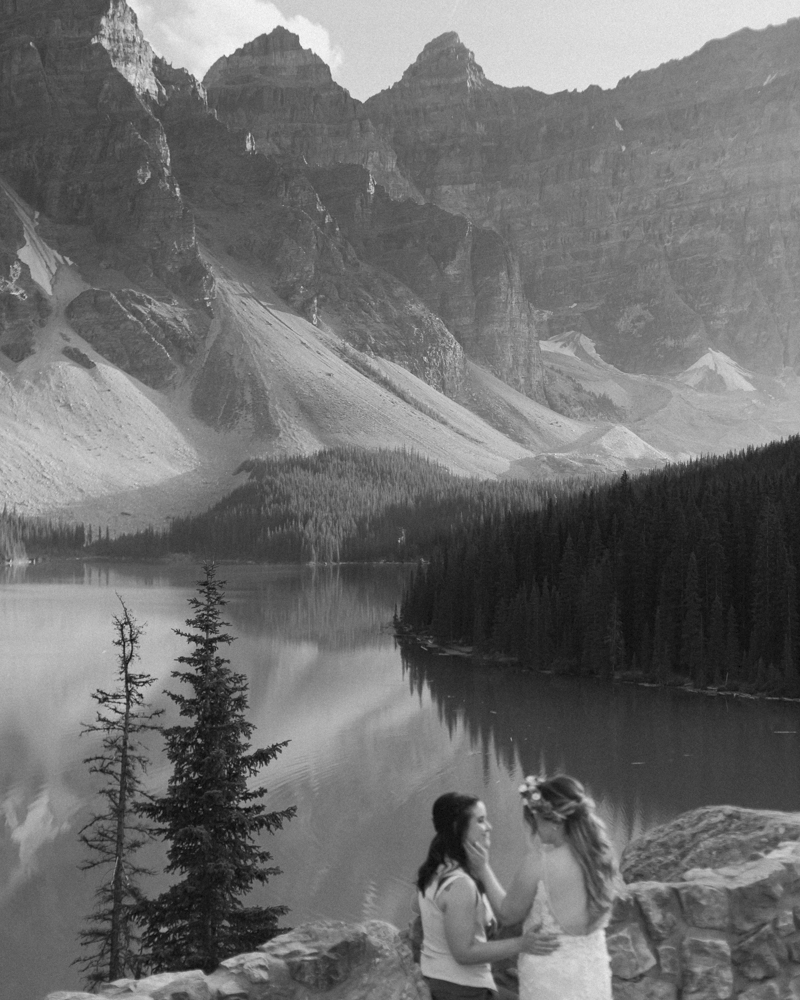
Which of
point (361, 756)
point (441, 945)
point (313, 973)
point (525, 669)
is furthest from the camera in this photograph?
point (525, 669)

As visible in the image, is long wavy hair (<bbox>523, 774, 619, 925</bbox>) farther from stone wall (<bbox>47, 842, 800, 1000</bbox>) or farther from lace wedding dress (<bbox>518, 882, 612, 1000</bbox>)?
stone wall (<bbox>47, 842, 800, 1000</bbox>)

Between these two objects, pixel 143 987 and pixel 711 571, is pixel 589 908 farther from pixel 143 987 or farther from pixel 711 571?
pixel 711 571

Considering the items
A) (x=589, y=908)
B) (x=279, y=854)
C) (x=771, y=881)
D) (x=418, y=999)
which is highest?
(x=589, y=908)

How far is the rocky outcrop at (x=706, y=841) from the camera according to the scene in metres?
13.0

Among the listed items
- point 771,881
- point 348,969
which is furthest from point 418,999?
point 771,881

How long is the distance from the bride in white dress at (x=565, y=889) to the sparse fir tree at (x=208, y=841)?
1451 centimetres

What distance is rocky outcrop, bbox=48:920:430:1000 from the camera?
9.96 m

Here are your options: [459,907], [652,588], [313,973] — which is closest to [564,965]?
[459,907]

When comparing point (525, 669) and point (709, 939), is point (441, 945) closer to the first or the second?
point (709, 939)

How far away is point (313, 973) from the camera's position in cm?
1041

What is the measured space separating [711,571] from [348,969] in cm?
6017

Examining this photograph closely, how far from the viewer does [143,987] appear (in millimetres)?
9852

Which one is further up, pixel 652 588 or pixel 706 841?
pixel 652 588

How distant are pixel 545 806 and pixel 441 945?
67.4 inches
